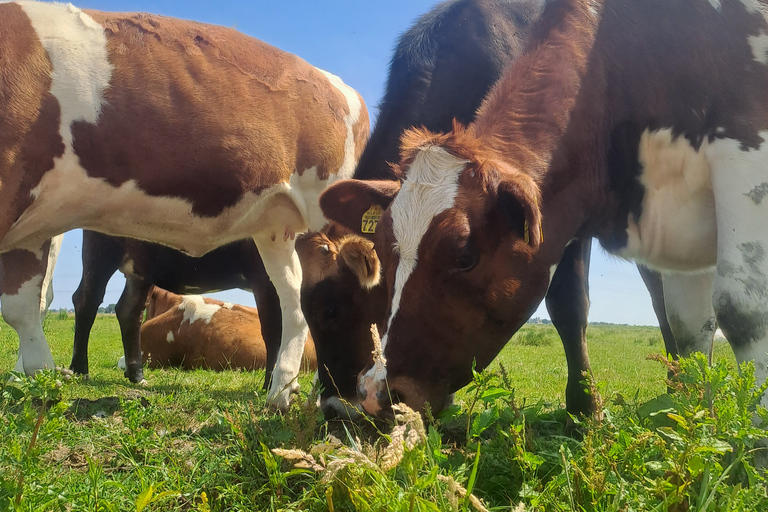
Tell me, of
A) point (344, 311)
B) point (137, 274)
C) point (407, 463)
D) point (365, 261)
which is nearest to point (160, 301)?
point (137, 274)

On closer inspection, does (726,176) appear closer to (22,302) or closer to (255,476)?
(255,476)

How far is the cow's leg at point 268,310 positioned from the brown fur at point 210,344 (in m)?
1.52

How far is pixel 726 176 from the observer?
2.68 meters

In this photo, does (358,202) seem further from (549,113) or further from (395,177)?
(549,113)

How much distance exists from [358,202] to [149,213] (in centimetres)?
133

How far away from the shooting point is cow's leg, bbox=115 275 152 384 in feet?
19.4

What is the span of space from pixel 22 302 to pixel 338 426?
2.44 metres

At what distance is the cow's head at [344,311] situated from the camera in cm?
364

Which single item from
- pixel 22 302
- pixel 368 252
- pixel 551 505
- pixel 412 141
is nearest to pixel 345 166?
pixel 368 252

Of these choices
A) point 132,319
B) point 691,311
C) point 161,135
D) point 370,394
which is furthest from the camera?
point 132,319

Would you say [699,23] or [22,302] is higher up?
[699,23]

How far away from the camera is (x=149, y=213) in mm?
3721

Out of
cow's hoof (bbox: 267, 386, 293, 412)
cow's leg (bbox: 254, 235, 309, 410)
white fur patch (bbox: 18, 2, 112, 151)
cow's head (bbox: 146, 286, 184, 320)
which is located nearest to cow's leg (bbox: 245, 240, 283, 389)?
cow's leg (bbox: 254, 235, 309, 410)

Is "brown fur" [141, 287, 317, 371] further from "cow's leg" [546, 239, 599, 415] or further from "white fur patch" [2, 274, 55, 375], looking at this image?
"cow's leg" [546, 239, 599, 415]
